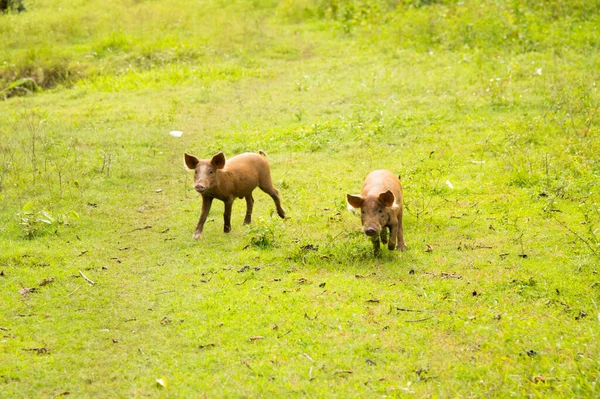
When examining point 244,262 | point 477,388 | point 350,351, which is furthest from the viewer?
point 244,262

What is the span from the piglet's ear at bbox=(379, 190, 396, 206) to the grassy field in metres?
0.71

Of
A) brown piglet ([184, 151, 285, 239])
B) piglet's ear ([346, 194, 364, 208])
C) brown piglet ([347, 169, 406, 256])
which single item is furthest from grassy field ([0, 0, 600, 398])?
piglet's ear ([346, 194, 364, 208])

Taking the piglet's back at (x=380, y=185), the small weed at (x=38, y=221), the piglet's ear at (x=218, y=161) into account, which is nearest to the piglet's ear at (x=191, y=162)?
the piglet's ear at (x=218, y=161)

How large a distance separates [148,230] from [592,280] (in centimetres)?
568

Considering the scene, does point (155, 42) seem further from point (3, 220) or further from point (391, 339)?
point (391, 339)

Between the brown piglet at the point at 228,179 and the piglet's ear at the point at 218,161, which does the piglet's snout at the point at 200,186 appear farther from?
the piglet's ear at the point at 218,161

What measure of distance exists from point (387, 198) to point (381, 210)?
0.16 m

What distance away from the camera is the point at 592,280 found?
25.1 ft

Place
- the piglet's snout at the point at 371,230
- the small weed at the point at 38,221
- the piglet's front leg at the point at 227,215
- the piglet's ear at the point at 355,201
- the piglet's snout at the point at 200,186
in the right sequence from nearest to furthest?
the piglet's snout at the point at 371,230
the piglet's ear at the point at 355,201
the piglet's snout at the point at 200,186
the small weed at the point at 38,221
the piglet's front leg at the point at 227,215

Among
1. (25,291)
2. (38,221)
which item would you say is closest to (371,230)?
(25,291)

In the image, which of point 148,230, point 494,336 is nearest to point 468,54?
point 148,230

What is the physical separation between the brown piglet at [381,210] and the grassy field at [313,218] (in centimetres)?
27

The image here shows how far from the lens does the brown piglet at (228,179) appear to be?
9680 millimetres

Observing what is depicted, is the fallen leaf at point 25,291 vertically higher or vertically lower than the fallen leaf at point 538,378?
lower
